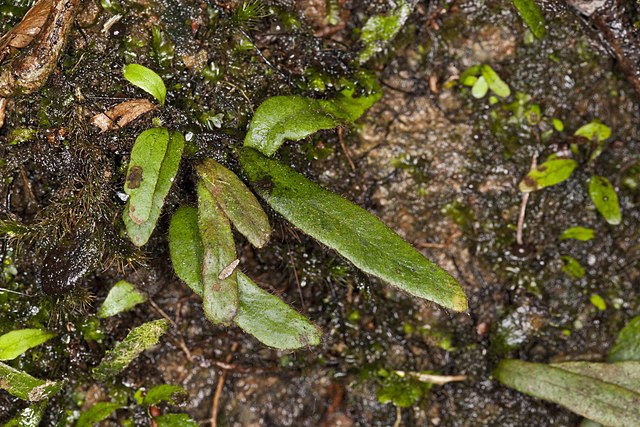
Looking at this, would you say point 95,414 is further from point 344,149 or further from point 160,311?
point 344,149

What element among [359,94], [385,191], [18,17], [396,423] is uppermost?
[18,17]

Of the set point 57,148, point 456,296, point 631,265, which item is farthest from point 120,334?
point 631,265

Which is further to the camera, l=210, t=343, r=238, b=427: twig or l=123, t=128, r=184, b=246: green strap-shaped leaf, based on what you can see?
l=210, t=343, r=238, b=427: twig

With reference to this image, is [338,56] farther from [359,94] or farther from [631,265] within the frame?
[631,265]

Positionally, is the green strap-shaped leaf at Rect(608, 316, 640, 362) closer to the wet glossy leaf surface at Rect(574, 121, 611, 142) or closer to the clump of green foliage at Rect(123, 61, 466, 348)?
the wet glossy leaf surface at Rect(574, 121, 611, 142)

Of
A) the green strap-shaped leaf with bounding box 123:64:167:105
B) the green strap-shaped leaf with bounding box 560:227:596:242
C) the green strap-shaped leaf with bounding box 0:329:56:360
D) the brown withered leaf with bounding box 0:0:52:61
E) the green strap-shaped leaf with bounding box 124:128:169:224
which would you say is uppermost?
the brown withered leaf with bounding box 0:0:52:61

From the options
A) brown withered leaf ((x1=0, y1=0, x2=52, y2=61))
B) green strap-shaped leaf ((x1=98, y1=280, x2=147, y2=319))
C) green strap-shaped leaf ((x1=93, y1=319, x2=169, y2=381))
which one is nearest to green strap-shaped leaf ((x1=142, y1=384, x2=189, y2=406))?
green strap-shaped leaf ((x1=93, y1=319, x2=169, y2=381))

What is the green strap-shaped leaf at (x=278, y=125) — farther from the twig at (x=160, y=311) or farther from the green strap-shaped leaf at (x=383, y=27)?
the twig at (x=160, y=311)
